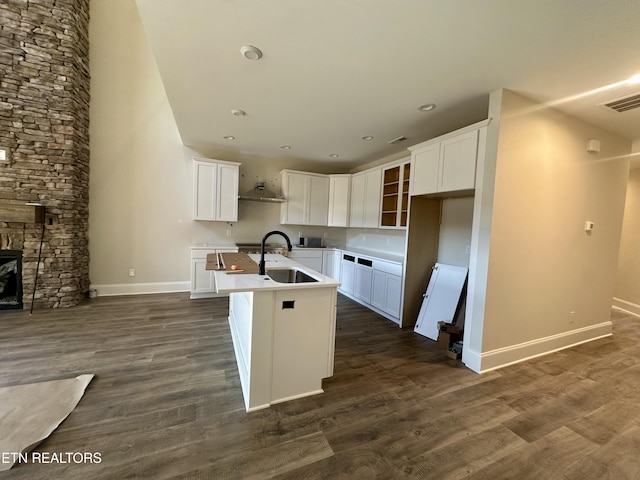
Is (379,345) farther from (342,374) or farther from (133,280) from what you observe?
(133,280)

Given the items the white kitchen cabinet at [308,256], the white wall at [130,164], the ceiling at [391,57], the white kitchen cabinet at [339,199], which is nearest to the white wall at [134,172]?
the white wall at [130,164]

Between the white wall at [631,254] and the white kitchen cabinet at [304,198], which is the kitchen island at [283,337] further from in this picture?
the white wall at [631,254]

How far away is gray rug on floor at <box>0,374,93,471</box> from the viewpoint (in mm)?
1507

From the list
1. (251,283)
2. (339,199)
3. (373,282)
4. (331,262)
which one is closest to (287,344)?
(251,283)

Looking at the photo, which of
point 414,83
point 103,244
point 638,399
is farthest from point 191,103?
point 638,399

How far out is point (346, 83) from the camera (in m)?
2.36

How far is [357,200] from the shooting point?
16.7ft

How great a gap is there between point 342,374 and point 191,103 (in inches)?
133

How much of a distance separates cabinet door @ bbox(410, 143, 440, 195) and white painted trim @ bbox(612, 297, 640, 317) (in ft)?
16.3

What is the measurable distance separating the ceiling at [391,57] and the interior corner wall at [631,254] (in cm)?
237

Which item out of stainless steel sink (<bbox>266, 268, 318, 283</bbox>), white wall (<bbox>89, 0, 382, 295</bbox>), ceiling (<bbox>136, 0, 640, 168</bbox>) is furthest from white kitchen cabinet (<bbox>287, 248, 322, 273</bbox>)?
ceiling (<bbox>136, 0, 640, 168</bbox>)

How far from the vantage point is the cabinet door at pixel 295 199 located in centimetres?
523

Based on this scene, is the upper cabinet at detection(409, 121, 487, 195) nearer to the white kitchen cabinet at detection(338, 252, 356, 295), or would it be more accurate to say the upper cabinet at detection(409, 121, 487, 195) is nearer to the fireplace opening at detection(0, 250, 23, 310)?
the white kitchen cabinet at detection(338, 252, 356, 295)

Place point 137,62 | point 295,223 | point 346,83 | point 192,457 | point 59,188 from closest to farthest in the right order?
point 192,457, point 346,83, point 59,188, point 137,62, point 295,223
